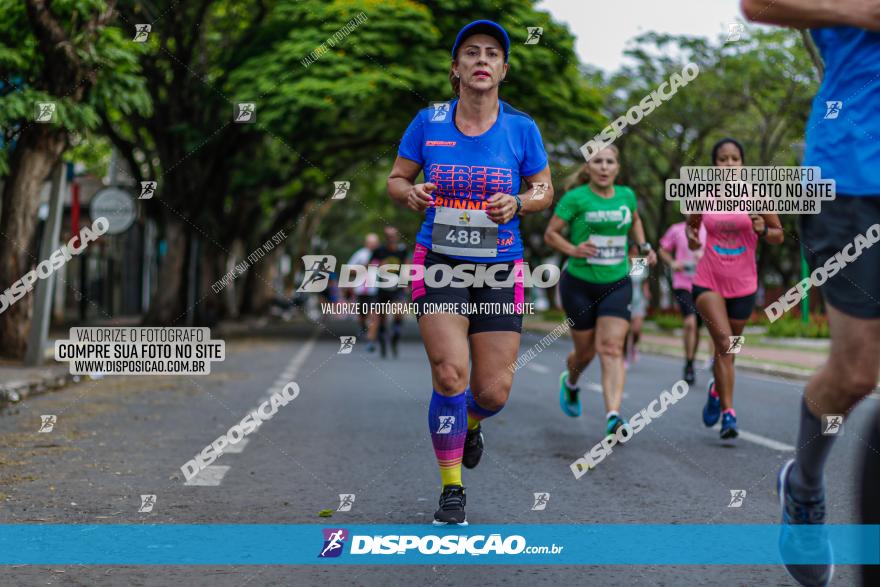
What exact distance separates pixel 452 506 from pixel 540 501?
2.73 feet

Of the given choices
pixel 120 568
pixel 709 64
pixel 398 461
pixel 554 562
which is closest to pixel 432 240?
pixel 554 562

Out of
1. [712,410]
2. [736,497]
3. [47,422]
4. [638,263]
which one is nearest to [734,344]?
[712,410]

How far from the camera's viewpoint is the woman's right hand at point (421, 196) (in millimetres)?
4777

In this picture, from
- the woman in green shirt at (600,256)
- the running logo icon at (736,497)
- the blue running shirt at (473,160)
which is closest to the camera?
the blue running shirt at (473,160)

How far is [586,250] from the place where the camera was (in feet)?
25.4

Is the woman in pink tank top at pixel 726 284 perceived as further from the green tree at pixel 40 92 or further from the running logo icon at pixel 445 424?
the green tree at pixel 40 92

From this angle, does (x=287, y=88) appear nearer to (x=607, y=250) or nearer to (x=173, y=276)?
→ (x=173, y=276)

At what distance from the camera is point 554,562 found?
4.37m

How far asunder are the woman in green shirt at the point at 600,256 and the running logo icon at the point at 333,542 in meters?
3.23

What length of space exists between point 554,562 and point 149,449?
387cm

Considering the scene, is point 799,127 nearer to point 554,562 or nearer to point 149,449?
point 149,449

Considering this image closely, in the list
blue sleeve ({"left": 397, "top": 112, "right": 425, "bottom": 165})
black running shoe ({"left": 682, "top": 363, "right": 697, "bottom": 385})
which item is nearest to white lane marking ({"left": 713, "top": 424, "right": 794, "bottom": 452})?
black running shoe ({"left": 682, "top": 363, "right": 697, "bottom": 385})

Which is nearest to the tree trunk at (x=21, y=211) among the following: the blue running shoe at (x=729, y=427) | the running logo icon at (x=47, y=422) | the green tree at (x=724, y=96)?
the running logo icon at (x=47, y=422)

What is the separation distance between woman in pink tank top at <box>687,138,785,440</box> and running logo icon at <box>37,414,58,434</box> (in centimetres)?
467
